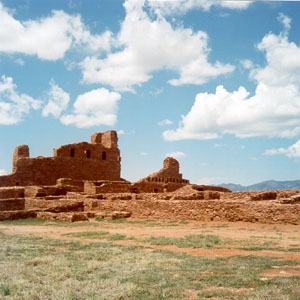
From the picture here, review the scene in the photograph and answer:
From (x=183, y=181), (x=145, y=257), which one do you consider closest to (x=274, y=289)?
(x=145, y=257)

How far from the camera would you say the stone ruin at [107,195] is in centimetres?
1878

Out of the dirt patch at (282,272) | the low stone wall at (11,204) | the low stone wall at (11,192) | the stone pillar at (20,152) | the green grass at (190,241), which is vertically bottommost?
the green grass at (190,241)

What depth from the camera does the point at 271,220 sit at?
677 inches

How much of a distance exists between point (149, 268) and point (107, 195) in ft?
61.0

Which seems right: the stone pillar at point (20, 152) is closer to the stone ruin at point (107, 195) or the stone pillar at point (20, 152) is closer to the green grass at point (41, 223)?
the stone ruin at point (107, 195)

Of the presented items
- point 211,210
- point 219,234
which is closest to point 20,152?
point 211,210

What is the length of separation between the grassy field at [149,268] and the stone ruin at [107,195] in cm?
469

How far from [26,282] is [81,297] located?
1.50 meters

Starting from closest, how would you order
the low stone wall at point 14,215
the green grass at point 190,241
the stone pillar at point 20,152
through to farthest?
the green grass at point 190,241 < the low stone wall at point 14,215 < the stone pillar at point 20,152

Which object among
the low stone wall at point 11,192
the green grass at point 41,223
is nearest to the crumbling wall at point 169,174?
the low stone wall at point 11,192

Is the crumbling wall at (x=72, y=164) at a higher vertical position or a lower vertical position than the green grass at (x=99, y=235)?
higher

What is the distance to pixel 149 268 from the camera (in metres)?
8.40

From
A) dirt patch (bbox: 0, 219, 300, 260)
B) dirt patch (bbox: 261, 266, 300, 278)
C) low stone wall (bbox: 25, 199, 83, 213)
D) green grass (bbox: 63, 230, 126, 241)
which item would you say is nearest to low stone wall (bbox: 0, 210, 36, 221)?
low stone wall (bbox: 25, 199, 83, 213)

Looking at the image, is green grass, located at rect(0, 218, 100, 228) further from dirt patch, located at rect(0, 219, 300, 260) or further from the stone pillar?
the stone pillar
